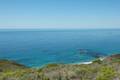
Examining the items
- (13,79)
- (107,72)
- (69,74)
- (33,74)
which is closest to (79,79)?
(69,74)

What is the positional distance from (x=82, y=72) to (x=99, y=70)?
128cm

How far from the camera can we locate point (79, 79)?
47.5 feet

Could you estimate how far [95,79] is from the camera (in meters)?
14.2

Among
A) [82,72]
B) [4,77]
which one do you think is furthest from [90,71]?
[4,77]

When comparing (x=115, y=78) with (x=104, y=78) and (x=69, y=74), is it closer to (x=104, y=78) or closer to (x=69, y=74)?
(x=104, y=78)

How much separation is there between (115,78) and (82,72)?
2439 millimetres

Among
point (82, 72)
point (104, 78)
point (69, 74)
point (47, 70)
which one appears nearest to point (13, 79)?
point (47, 70)

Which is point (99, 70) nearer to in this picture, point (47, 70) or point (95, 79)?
point (95, 79)

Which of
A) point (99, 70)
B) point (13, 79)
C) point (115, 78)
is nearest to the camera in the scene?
point (115, 78)

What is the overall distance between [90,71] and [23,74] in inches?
177

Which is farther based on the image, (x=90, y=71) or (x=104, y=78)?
(x=90, y=71)

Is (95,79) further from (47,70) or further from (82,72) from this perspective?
(47,70)

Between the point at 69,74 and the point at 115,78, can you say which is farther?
the point at 69,74

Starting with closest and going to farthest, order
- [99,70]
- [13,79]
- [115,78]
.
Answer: [115,78] → [13,79] → [99,70]
